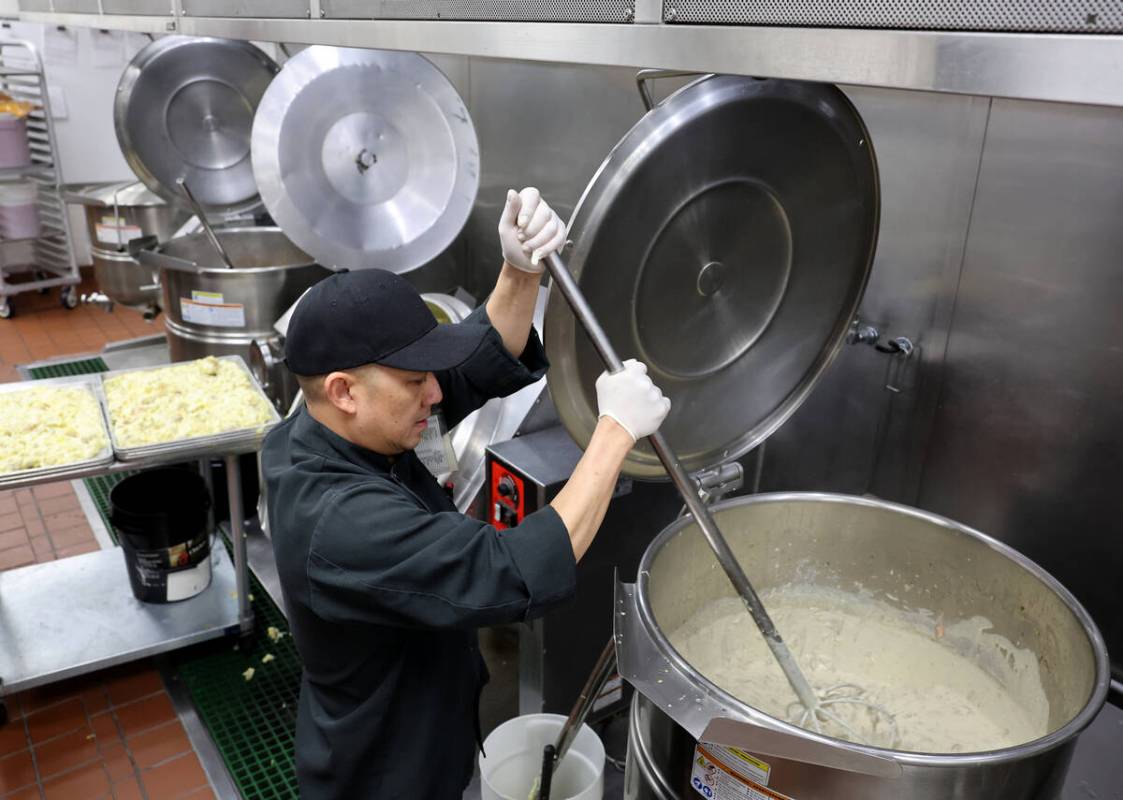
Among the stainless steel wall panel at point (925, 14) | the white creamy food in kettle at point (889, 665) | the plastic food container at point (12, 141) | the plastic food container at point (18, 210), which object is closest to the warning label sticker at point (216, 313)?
the white creamy food in kettle at point (889, 665)

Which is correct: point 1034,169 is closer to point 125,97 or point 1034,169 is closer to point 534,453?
point 534,453

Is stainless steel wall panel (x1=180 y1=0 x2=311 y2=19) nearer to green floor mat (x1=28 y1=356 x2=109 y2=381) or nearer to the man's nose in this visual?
the man's nose

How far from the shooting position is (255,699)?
2.84 metres

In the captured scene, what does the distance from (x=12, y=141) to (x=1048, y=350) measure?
21.0ft

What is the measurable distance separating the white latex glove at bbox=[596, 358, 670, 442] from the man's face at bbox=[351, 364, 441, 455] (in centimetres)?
33

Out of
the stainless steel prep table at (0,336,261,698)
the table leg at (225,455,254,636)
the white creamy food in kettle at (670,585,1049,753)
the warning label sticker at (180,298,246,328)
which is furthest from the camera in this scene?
the warning label sticker at (180,298,246,328)

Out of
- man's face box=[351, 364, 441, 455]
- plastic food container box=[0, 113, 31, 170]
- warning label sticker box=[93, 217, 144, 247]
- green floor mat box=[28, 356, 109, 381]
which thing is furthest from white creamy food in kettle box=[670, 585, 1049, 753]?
plastic food container box=[0, 113, 31, 170]

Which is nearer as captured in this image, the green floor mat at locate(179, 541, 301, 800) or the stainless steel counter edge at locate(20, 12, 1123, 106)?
the stainless steel counter edge at locate(20, 12, 1123, 106)

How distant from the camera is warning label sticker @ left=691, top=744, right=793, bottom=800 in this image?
1176mm

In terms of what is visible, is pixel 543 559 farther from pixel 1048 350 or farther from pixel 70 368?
pixel 70 368

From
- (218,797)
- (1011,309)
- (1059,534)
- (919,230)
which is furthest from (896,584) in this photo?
(218,797)

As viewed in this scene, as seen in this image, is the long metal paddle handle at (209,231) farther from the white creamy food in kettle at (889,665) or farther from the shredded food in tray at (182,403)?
the white creamy food in kettle at (889,665)

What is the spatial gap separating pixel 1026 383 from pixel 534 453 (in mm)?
1208

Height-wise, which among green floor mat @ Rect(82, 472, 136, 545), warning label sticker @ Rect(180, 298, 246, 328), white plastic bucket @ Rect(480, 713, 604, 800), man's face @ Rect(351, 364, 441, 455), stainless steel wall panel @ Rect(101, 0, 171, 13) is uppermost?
stainless steel wall panel @ Rect(101, 0, 171, 13)
